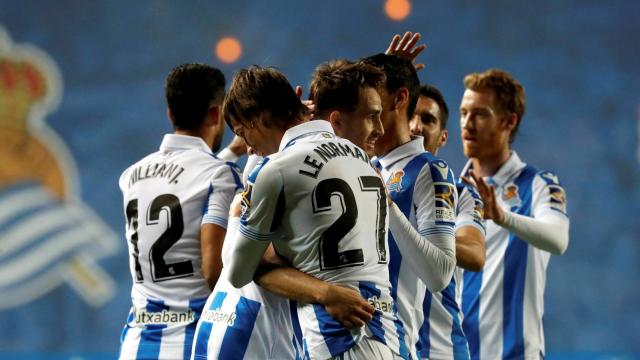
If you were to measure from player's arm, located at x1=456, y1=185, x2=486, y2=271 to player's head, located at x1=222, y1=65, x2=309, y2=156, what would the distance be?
1.09m

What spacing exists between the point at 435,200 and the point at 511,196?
1671 mm

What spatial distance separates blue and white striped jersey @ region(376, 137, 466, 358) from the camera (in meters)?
3.29

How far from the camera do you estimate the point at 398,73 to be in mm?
3586

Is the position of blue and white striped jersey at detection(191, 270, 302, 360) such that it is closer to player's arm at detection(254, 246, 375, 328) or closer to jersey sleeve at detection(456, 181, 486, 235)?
player's arm at detection(254, 246, 375, 328)

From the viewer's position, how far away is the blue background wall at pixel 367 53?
27.8ft

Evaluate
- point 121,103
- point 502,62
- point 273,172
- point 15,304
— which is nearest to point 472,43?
point 502,62

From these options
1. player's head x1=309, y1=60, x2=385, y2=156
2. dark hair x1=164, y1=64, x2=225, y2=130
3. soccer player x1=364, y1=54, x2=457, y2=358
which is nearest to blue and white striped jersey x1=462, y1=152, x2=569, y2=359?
soccer player x1=364, y1=54, x2=457, y2=358

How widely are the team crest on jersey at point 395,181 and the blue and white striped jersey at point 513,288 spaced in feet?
4.53

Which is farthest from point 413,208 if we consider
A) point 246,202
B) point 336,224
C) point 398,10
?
point 398,10

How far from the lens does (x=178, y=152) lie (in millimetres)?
3898

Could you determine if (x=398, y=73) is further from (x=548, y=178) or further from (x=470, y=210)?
(x=548, y=178)

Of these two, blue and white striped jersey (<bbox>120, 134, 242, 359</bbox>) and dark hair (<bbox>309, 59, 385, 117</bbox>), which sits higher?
dark hair (<bbox>309, 59, 385, 117</bbox>)

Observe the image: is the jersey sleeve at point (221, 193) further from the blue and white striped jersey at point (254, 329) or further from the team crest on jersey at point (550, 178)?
the team crest on jersey at point (550, 178)

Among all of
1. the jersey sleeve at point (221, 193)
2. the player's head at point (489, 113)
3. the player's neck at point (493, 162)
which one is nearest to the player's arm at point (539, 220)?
the player's neck at point (493, 162)
